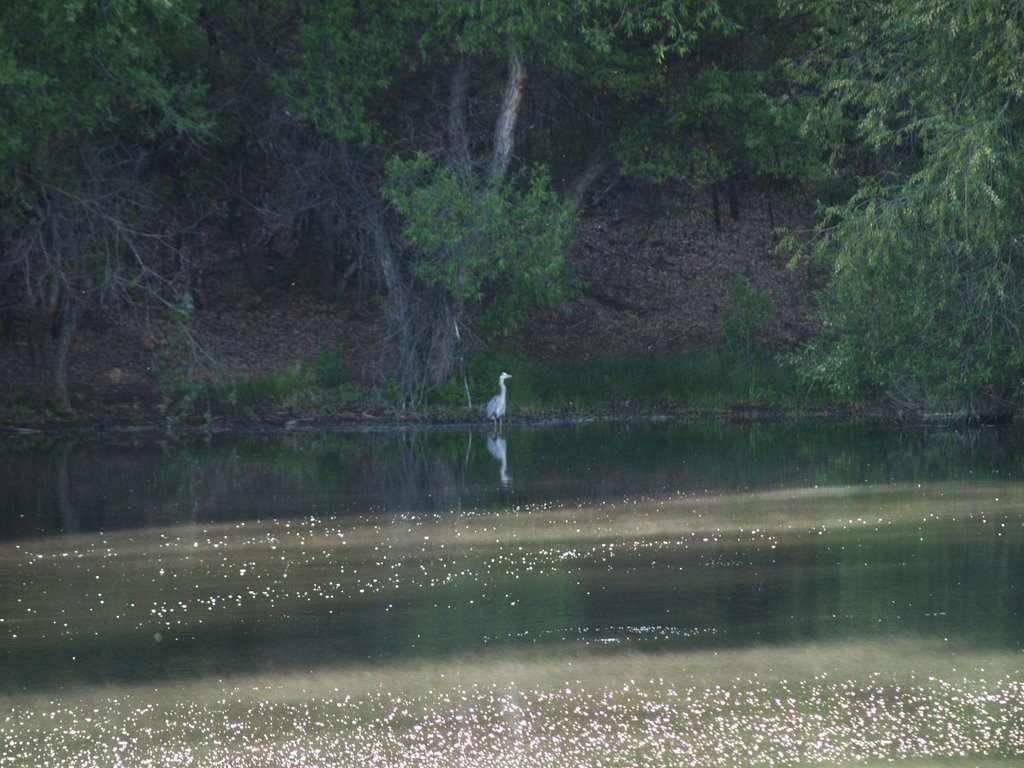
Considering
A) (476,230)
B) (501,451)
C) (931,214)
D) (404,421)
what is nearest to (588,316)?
(404,421)

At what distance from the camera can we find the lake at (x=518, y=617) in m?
7.78

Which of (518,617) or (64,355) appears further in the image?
(64,355)

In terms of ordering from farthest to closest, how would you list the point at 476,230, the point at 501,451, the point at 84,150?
1. the point at 476,230
2. the point at 84,150
3. the point at 501,451

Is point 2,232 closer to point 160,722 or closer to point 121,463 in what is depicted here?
point 121,463

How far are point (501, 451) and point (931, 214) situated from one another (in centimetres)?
645

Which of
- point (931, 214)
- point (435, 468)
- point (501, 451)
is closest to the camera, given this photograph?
point (435, 468)

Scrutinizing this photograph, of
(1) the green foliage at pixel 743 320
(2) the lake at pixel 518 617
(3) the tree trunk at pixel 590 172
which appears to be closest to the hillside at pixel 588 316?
(1) the green foliage at pixel 743 320

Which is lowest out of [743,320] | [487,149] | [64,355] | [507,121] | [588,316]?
[64,355]

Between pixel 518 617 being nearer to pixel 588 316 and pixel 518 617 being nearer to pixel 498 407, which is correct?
pixel 498 407

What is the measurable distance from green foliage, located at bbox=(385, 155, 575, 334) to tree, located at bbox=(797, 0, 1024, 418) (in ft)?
14.0

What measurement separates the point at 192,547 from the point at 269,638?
360 centimetres

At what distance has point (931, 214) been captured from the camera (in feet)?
63.4

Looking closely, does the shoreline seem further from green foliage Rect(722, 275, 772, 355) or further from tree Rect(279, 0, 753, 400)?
green foliage Rect(722, 275, 772, 355)

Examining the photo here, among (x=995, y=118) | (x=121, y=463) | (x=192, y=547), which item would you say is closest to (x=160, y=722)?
(x=192, y=547)
